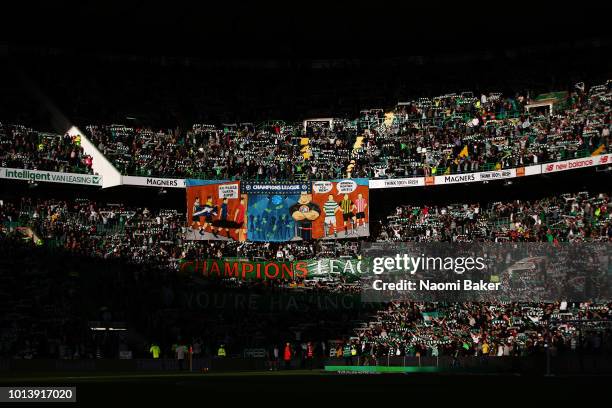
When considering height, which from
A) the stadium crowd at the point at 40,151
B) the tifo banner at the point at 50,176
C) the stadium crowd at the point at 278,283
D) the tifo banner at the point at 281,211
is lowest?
the stadium crowd at the point at 278,283

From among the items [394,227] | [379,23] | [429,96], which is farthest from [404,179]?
[379,23]

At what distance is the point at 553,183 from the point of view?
57.3 m

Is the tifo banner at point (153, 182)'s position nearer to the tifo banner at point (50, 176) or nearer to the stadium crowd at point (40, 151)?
the tifo banner at point (50, 176)

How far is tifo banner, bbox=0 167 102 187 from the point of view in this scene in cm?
5346

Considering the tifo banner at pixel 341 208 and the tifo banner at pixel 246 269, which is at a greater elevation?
the tifo banner at pixel 341 208

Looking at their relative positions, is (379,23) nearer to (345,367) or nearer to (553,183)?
(553,183)

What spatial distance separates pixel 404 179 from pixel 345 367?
1522 cm

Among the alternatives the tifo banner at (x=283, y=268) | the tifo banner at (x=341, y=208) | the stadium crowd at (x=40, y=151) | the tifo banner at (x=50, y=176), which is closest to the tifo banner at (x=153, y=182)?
the tifo banner at (x=50, y=176)

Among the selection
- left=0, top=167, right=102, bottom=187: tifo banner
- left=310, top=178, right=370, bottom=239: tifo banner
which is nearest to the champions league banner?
left=310, top=178, right=370, bottom=239: tifo banner

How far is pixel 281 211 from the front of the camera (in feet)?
190

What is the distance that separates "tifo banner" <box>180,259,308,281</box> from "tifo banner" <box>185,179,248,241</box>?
199 cm

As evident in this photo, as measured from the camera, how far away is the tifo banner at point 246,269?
184 ft

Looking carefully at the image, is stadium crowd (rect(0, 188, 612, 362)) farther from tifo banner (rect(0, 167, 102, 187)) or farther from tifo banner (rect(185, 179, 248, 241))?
tifo banner (rect(0, 167, 102, 187))

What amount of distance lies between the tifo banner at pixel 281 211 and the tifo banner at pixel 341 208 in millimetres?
461
